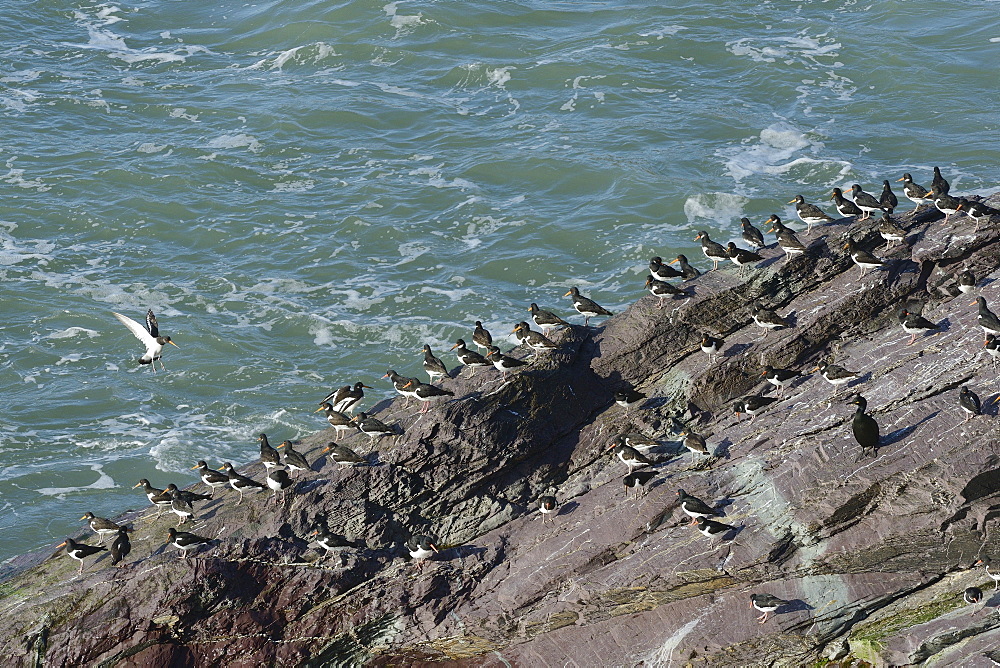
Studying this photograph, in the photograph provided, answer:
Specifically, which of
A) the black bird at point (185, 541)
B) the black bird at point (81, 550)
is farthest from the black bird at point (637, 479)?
the black bird at point (81, 550)

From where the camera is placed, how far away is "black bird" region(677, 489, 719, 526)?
1500 centimetres

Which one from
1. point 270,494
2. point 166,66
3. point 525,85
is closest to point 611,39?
point 525,85

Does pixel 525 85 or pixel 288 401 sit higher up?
pixel 525 85

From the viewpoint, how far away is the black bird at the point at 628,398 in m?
17.4

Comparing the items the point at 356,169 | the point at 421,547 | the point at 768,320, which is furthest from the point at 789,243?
the point at 356,169

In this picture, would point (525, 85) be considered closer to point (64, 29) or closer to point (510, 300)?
point (510, 300)

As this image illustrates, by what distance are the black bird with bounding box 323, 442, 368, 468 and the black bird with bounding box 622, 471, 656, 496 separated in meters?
4.20

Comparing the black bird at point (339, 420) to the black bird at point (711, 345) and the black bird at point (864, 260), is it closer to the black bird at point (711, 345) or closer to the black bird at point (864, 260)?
the black bird at point (711, 345)

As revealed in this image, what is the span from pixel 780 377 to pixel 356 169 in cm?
2515

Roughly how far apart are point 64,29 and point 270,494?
136 ft

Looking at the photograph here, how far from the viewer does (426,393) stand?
17.1 meters

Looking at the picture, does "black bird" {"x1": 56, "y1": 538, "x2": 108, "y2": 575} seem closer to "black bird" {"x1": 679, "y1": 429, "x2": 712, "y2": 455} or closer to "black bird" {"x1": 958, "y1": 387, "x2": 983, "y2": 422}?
"black bird" {"x1": 679, "y1": 429, "x2": 712, "y2": 455}

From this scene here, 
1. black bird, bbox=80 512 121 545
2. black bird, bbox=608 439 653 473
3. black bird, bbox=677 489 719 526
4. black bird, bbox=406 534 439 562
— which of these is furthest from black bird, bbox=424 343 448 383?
black bird, bbox=80 512 121 545

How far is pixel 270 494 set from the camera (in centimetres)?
1656
